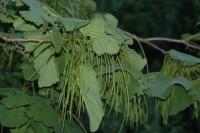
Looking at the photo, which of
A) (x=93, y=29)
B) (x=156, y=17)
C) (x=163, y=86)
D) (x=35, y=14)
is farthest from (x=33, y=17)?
(x=156, y=17)

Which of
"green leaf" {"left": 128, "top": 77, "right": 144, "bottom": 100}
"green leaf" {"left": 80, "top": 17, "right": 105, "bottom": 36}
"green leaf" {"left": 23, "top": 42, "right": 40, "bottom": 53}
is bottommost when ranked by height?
"green leaf" {"left": 128, "top": 77, "right": 144, "bottom": 100}

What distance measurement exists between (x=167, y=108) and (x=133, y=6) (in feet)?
17.1

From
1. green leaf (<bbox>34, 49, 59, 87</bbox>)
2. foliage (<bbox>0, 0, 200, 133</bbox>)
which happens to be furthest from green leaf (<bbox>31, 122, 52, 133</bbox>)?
green leaf (<bbox>34, 49, 59, 87</bbox>)

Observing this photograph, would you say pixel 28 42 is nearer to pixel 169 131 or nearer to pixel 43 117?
pixel 43 117

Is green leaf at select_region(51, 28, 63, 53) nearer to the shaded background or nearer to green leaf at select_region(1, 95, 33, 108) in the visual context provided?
green leaf at select_region(1, 95, 33, 108)

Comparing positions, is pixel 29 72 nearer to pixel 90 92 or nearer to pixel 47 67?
pixel 47 67

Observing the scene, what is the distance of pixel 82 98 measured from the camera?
1154 mm

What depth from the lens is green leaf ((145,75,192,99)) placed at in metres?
1.30

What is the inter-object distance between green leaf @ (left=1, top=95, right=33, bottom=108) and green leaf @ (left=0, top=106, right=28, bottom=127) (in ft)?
0.06

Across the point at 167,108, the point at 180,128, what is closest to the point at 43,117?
the point at 167,108

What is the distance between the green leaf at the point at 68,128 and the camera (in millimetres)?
1313

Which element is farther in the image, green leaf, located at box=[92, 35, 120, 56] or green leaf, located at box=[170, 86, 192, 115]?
green leaf, located at box=[170, 86, 192, 115]

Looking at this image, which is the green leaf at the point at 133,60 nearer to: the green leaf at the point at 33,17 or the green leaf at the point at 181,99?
the green leaf at the point at 181,99

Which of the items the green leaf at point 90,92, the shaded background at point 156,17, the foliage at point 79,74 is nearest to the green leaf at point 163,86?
the foliage at point 79,74
